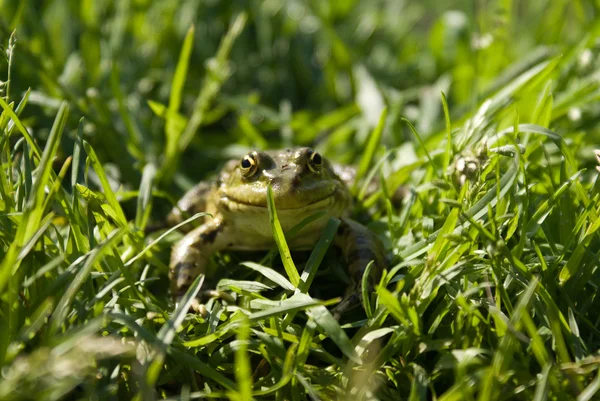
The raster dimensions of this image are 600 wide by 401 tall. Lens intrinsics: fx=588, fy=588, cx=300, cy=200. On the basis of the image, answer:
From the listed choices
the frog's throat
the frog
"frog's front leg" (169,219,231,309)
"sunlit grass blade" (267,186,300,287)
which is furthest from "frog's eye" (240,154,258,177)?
"sunlit grass blade" (267,186,300,287)

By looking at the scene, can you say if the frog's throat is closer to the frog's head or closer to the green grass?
the frog's head

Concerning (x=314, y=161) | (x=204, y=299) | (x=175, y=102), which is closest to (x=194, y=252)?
(x=204, y=299)

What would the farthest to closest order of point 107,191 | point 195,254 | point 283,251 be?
point 195,254
point 107,191
point 283,251

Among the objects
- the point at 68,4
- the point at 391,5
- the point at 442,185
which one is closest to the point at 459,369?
the point at 442,185

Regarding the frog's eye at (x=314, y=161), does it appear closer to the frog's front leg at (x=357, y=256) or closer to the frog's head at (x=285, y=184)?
the frog's head at (x=285, y=184)

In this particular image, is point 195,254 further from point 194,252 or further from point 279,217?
point 279,217
